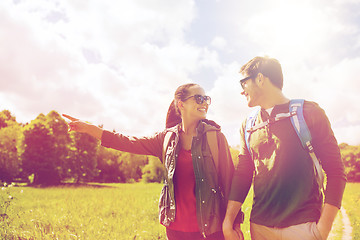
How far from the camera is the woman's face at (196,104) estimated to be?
3.90 metres

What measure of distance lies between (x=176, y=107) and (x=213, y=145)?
0.82 metres

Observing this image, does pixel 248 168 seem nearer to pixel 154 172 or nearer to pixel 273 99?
pixel 273 99

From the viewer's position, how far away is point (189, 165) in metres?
3.65

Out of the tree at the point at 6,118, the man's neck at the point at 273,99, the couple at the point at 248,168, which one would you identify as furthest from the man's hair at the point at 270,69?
the tree at the point at 6,118

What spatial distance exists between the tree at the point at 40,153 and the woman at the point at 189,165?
35131 millimetres

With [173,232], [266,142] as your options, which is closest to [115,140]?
[173,232]

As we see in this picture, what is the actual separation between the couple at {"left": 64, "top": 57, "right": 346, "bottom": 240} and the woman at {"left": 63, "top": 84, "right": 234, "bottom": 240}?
0.4 inches

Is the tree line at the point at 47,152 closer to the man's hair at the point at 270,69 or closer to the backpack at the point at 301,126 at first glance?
the man's hair at the point at 270,69

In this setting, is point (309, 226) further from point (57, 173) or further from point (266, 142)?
point (57, 173)

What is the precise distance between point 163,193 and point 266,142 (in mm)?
1521

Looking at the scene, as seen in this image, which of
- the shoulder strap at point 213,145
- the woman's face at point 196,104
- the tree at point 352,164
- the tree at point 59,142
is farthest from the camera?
the tree at point 352,164

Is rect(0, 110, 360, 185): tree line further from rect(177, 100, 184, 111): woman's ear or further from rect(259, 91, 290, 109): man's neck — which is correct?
rect(259, 91, 290, 109): man's neck

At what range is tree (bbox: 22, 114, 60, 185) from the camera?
118 ft

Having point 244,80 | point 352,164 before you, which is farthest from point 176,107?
point 352,164
